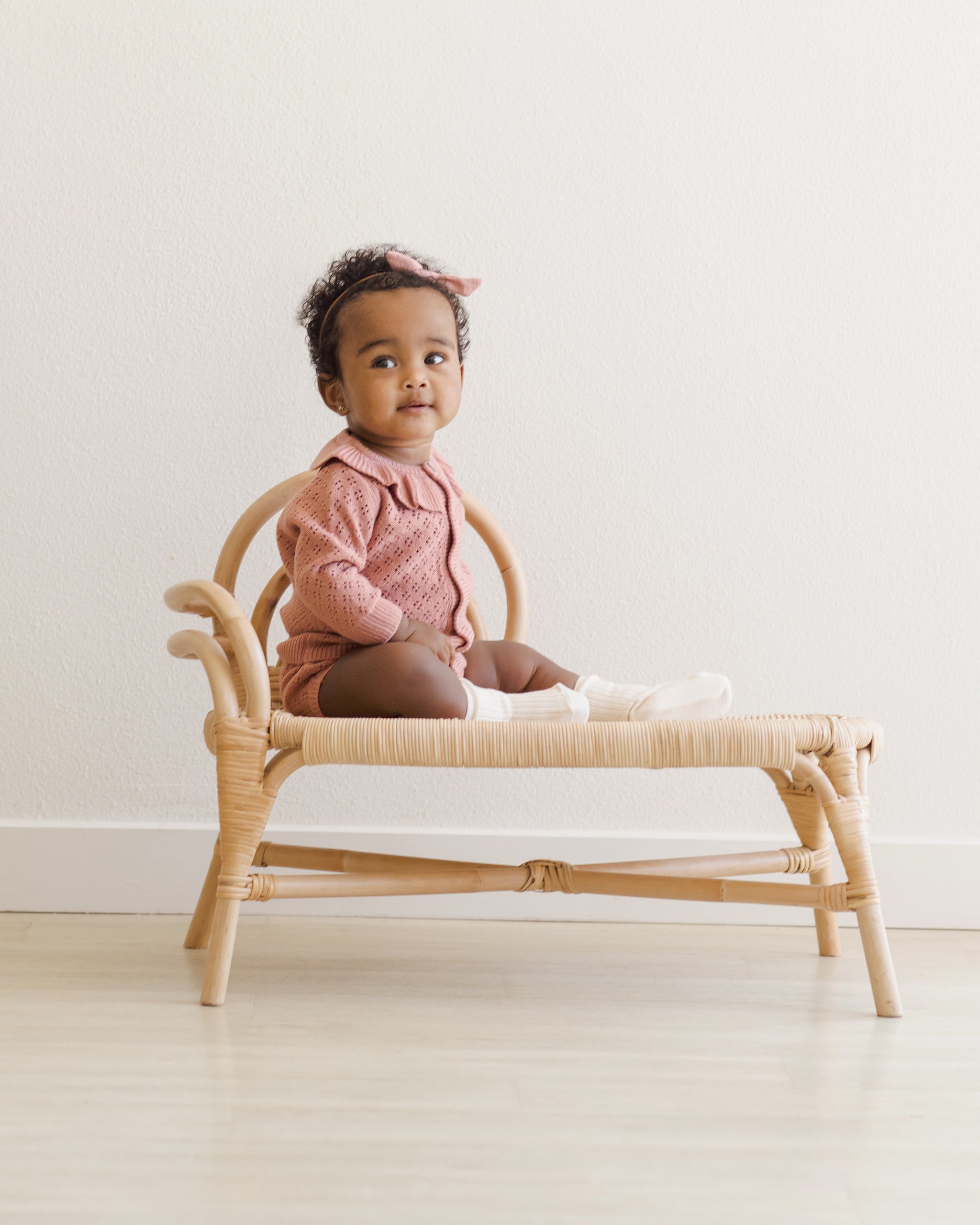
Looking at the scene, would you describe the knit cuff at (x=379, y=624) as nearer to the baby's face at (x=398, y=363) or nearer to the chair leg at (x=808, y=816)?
the baby's face at (x=398, y=363)

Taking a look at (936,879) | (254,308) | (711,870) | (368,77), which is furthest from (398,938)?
(368,77)

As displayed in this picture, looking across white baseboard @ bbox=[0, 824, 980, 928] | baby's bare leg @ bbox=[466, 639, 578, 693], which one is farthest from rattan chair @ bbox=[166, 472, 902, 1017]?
white baseboard @ bbox=[0, 824, 980, 928]

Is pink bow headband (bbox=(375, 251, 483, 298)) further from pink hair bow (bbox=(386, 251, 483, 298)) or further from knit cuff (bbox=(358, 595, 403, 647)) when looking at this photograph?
knit cuff (bbox=(358, 595, 403, 647))

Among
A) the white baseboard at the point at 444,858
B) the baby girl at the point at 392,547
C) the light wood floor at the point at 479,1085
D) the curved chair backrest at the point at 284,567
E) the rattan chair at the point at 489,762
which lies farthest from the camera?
the white baseboard at the point at 444,858

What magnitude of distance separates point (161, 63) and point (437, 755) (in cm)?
104

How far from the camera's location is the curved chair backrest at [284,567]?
138 cm

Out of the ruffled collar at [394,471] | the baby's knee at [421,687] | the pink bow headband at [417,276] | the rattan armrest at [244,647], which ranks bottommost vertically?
the baby's knee at [421,687]

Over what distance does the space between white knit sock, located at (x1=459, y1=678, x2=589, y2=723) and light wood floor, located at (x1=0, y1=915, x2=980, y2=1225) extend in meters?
0.27

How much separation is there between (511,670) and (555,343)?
0.48 meters

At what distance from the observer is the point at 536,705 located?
1.23 metres

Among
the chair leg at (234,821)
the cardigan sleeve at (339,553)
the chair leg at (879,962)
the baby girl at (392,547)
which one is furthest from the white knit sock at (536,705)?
the chair leg at (879,962)

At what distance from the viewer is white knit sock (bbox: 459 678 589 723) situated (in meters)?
1.21

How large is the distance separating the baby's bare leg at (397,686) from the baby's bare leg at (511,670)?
0.51 feet

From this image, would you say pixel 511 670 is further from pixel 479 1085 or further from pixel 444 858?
pixel 479 1085
